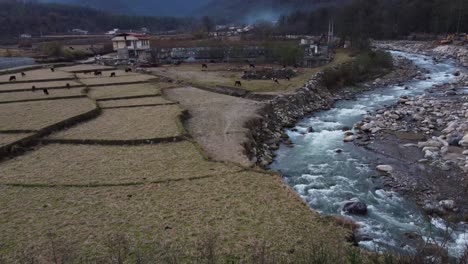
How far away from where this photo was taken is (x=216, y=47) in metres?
55.8

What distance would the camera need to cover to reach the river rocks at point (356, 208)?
12.4 meters

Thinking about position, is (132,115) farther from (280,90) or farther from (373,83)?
(373,83)

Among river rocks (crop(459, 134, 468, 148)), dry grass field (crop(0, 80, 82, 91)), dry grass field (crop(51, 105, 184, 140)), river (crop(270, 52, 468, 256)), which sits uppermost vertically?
dry grass field (crop(0, 80, 82, 91))

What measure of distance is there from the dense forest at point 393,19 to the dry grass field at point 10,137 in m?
53.8

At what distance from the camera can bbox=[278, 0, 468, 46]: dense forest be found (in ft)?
224

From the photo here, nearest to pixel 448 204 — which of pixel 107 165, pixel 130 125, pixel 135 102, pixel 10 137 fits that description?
pixel 107 165

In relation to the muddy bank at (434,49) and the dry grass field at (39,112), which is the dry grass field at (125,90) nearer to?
the dry grass field at (39,112)

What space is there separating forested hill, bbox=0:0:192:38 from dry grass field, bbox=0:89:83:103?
9146 centimetres

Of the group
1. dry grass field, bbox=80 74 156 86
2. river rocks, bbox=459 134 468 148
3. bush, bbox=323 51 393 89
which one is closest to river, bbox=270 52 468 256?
river rocks, bbox=459 134 468 148

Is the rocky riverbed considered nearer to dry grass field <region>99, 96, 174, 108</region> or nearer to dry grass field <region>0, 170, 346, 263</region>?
dry grass field <region>0, 170, 346, 263</region>

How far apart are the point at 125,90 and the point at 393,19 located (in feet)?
244

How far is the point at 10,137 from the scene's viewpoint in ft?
57.0

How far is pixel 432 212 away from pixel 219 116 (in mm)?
13230

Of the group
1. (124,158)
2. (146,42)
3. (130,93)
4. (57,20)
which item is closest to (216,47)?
(146,42)
